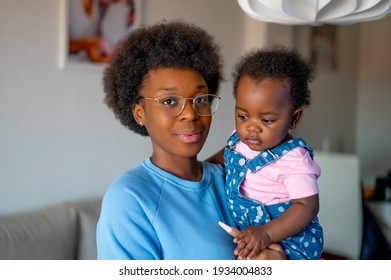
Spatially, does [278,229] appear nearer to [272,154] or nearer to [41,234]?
[272,154]

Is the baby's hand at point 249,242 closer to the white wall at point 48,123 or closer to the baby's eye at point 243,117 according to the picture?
the baby's eye at point 243,117

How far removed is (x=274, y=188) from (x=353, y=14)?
15.9 inches

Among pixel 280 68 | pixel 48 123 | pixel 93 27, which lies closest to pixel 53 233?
pixel 48 123

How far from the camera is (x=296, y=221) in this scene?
963 millimetres

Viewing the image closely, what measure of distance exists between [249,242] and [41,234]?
3.71ft

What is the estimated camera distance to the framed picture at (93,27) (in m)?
1.91

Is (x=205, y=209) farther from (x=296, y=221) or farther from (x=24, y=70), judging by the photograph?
(x=24, y=70)

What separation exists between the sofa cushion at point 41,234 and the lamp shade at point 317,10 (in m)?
1.15

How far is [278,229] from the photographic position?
0.95 m

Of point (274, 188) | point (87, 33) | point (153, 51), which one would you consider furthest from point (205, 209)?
point (87, 33)

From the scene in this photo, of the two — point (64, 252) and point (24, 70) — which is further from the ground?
point (24, 70)

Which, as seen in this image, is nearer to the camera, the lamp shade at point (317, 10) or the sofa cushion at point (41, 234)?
the lamp shade at point (317, 10)

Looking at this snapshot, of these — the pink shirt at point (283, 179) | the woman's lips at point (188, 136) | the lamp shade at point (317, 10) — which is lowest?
the pink shirt at point (283, 179)

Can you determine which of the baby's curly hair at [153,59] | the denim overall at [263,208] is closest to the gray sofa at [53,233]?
the baby's curly hair at [153,59]
